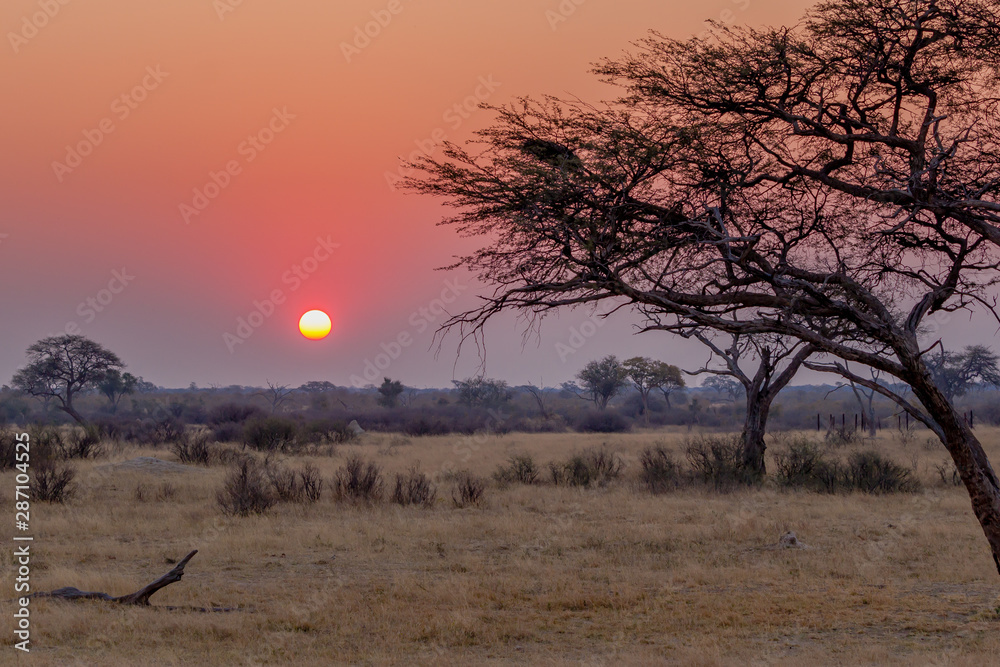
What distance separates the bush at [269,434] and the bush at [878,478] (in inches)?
833

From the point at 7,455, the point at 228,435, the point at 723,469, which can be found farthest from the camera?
the point at 228,435

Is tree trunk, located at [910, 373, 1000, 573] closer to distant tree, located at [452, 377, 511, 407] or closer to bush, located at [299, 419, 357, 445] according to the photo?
bush, located at [299, 419, 357, 445]

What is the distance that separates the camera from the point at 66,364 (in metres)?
50.4

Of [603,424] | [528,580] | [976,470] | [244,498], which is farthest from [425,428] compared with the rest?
[976,470]

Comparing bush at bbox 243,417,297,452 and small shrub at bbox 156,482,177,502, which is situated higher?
bush at bbox 243,417,297,452

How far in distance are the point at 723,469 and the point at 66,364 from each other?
4343 cm

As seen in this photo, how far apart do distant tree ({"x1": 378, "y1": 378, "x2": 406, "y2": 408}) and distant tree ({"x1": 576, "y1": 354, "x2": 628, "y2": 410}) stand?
18.5 metres

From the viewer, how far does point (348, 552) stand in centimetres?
1316

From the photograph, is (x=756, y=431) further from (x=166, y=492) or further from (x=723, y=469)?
(x=166, y=492)

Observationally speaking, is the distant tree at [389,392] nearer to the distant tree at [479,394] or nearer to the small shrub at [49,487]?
the distant tree at [479,394]

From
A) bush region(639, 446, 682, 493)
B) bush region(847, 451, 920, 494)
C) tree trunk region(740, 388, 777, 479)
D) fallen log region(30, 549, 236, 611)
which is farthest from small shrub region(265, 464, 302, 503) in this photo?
bush region(847, 451, 920, 494)

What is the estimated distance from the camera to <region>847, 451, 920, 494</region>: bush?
19641 millimetres

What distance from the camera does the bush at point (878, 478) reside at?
1964cm

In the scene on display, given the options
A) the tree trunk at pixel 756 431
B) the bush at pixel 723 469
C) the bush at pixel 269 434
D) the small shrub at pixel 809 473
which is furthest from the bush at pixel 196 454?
the small shrub at pixel 809 473
